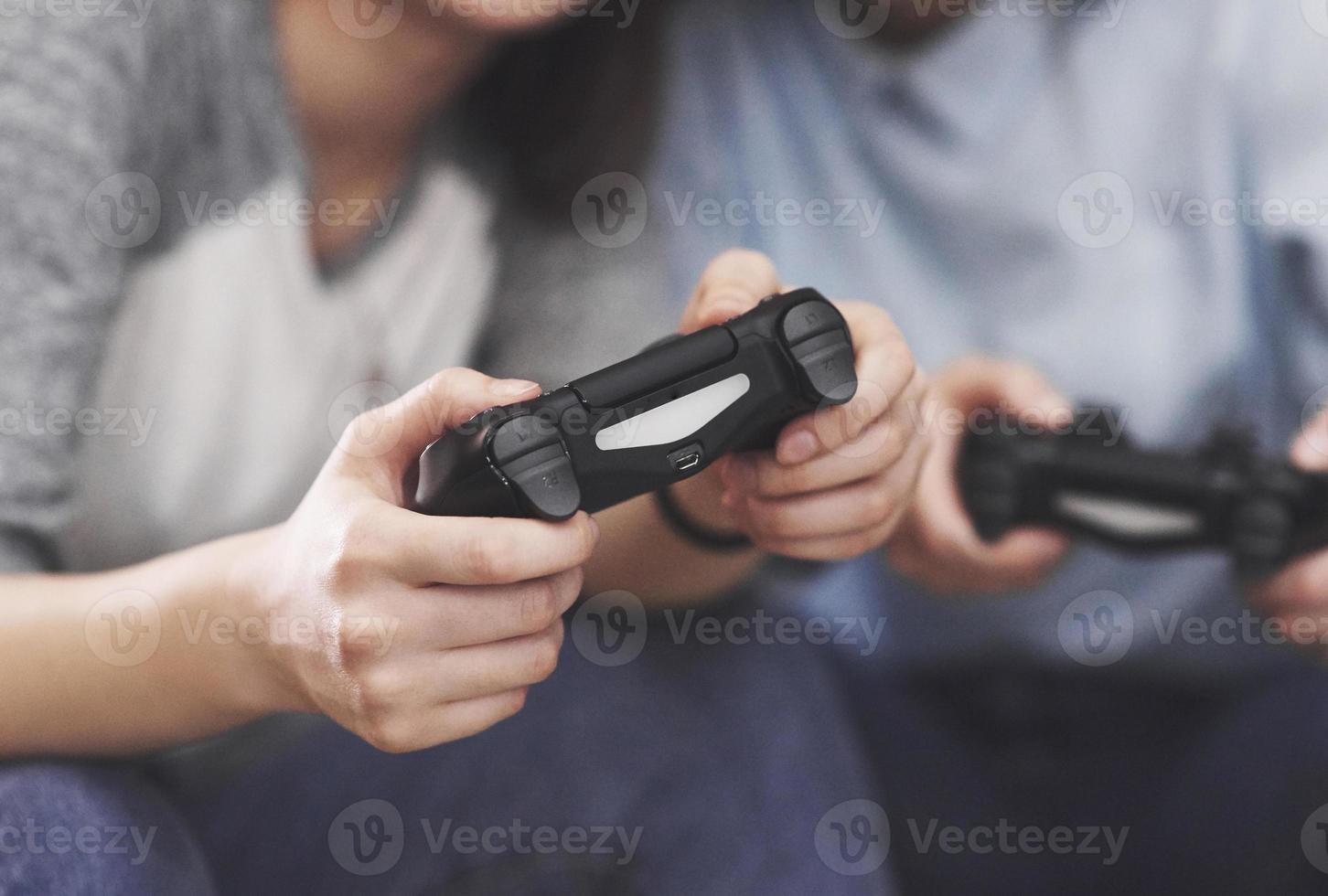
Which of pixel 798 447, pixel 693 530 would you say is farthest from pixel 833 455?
pixel 693 530

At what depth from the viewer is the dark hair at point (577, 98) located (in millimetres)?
577

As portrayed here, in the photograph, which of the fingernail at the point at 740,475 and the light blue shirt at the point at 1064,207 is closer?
the fingernail at the point at 740,475

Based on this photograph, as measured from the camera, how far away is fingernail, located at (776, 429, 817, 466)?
1.16ft

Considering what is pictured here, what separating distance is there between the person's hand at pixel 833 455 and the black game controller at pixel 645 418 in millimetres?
26

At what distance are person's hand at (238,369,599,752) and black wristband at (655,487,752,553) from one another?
137 millimetres

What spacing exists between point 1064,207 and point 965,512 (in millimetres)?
→ 224

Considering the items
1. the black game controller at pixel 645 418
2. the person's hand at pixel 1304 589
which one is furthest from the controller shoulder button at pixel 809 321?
the person's hand at pixel 1304 589

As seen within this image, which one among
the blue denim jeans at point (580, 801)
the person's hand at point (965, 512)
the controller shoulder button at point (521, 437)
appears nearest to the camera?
the controller shoulder button at point (521, 437)

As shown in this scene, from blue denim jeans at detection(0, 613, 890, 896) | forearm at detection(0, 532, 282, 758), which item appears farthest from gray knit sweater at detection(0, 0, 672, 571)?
blue denim jeans at detection(0, 613, 890, 896)

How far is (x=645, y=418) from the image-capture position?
0.31 meters

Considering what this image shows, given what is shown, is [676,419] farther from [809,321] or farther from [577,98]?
[577,98]

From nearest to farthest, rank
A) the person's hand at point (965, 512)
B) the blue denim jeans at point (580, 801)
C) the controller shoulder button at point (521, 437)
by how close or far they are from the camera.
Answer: the controller shoulder button at point (521, 437) → the blue denim jeans at point (580, 801) → the person's hand at point (965, 512)

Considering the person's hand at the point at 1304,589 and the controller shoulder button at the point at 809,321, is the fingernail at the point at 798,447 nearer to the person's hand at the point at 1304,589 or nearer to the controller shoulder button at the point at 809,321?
the controller shoulder button at the point at 809,321

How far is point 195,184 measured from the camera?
18.5 inches
